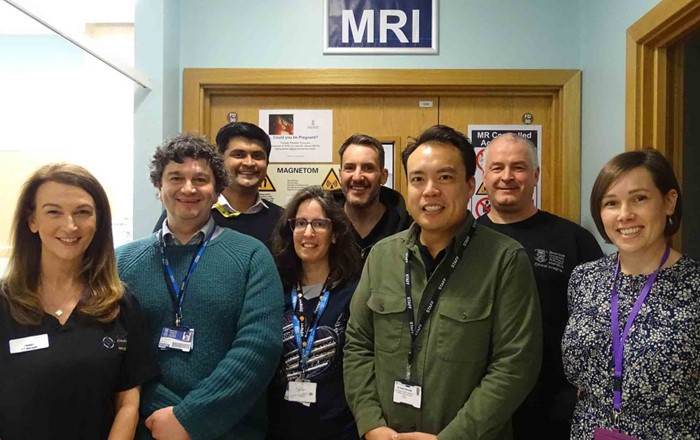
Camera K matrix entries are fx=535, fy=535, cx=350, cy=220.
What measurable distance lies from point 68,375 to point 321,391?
787mm

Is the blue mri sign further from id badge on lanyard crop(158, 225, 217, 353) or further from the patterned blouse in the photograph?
the patterned blouse

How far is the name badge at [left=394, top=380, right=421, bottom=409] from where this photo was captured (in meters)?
1.61

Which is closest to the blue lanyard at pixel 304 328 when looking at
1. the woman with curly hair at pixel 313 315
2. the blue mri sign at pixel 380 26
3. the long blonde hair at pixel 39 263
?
the woman with curly hair at pixel 313 315

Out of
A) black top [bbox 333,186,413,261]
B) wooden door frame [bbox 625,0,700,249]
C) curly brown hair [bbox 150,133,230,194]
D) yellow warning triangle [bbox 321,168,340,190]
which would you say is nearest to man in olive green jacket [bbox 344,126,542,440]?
black top [bbox 333,186,413,261]

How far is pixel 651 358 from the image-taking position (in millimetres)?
1423

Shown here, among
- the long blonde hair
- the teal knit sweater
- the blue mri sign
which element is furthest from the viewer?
the blue mri sign

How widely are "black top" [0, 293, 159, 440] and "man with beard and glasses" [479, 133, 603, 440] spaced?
1427 mm

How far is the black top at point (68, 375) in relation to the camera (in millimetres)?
1439

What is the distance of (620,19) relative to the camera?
8.20ft

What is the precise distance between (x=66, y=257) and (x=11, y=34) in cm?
239

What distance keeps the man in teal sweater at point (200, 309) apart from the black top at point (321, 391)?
0.08 m

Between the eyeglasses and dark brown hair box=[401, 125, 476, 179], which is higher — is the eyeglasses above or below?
→ below

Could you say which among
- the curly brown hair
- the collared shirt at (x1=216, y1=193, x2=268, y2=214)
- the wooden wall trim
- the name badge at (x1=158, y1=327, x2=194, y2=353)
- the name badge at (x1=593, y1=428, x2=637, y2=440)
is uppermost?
the wooden wall trim

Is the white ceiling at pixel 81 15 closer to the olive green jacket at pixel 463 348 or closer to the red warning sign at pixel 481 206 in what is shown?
the red warning sign at pixel 481 206
